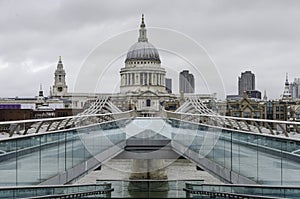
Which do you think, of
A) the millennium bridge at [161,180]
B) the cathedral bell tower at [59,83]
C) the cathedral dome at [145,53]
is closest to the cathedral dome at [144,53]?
the cathedral dome at [145,53]

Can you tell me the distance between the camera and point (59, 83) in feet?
293

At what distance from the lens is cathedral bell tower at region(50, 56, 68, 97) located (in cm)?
8869

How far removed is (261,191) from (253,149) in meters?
1.48

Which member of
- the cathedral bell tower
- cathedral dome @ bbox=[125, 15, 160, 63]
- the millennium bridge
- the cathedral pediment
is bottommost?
the millennium bridge

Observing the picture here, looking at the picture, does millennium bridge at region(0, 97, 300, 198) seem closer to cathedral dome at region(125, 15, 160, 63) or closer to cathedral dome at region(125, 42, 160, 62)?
cathedral dome at region(125, 15, 160, 63)

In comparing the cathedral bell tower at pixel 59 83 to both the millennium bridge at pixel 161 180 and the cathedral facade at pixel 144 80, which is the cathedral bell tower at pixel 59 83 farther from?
the millennium bridge at pixel 161 180

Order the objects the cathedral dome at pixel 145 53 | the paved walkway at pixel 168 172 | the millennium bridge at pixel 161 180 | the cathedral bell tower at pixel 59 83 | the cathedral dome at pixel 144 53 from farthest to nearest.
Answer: the cathedral bell tower at pixel 59 83 → the cathedral dome at pixel 145 53 → the cathedral dome at pixel 144 53 → the paved walkway at pixel 168 172 → the millennium bridge at pixel 161 180

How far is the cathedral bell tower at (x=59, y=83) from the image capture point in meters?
88.7

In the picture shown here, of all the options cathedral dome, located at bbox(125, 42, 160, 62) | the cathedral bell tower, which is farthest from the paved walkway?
the cathedral bell tower

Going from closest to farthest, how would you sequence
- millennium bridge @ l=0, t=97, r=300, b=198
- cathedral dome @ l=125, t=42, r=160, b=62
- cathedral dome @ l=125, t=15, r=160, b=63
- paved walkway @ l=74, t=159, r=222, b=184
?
millennium bridge @ l=0, t=97, r=300, b=198 → paved walkway @ l=74, t=159, r=222, b=184 → cathedral dome @ l=125, t=15, r=160, b=63 → cathedral dome @ l=125, t=42, r=160, b=62

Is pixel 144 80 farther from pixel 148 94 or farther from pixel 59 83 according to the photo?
pixel 59 83

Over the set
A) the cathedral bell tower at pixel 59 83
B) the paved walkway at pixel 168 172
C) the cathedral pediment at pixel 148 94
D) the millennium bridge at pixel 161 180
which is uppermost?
the cathedral bell tower at pixel 59 83

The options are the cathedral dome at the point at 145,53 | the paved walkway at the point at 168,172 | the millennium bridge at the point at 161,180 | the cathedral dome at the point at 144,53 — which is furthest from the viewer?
the cathedral dome at the point at 145,53

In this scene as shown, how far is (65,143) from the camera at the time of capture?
23.1 feet
